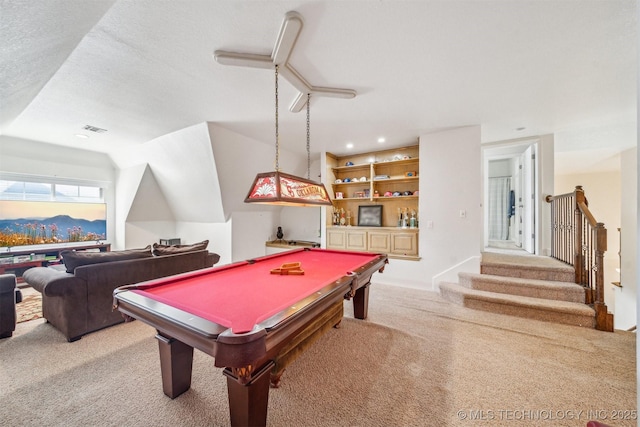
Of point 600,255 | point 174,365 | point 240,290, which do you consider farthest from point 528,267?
point 174,365

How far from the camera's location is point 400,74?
2266 millimetres

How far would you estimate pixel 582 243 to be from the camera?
120 inches

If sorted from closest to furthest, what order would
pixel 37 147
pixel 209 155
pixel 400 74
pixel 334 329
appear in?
pixel 400 74 → pixel 334 329 → pixel 209 155 → pixel 37 147

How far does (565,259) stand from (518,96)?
2.58 metres

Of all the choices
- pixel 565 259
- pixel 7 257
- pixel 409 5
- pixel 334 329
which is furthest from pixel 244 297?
pixel 7 257

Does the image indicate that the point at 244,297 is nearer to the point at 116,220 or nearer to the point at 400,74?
the point at 400,74

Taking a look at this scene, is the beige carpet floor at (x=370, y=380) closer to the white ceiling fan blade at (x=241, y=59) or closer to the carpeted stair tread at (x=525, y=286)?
the carpeted stair tread at (x=525, y=286)

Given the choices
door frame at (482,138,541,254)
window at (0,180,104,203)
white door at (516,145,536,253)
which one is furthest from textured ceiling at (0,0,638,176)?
window at (0,180,104,203)

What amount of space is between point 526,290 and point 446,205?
155 centimetres

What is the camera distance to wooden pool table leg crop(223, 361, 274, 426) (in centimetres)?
115

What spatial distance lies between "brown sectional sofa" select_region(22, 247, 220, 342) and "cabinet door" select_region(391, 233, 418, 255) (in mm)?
3669

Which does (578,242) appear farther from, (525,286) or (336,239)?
(336,239)

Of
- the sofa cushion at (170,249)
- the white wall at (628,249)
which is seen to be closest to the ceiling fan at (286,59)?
the sofa cushion at (170,249)

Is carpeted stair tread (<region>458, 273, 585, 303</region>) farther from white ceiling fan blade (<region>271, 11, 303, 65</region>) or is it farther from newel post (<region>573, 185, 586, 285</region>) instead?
white ceiling fan blade (<region>271, 11, 303, 65</region>)
